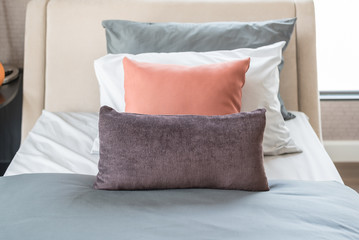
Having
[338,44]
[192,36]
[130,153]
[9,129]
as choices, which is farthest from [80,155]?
[338,44]

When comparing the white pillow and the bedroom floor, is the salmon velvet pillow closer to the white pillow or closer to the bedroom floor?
the white pillow

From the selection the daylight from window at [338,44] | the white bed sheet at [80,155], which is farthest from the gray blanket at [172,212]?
the daylight from window at [338,44]

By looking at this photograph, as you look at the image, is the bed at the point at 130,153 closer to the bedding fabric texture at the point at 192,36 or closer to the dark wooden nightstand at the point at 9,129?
the bedding fabric texture at the point at 192,36

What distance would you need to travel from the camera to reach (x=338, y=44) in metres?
2.55

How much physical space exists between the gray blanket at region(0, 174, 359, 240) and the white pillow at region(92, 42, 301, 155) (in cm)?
31

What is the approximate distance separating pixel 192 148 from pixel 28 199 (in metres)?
0.47

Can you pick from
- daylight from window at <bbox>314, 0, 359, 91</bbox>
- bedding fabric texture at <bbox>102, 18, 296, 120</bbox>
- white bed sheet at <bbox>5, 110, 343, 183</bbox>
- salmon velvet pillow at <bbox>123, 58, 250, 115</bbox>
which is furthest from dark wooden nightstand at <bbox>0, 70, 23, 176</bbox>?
daylight from window at <bbox>314, 0, 359, 91</bbox>

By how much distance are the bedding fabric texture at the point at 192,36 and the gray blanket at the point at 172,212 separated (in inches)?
26.9

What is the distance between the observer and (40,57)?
2100 millimetres

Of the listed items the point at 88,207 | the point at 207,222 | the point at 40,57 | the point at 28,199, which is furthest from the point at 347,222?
the point at 40,57

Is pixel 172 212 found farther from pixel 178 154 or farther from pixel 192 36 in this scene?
pixel 192 36

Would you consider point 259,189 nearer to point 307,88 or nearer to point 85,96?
→ point 307,88

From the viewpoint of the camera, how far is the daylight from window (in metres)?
2.47

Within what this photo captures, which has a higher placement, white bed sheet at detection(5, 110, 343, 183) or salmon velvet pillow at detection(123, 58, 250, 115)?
salmon velvet pillow at detection(123, 58, 250, 115)
